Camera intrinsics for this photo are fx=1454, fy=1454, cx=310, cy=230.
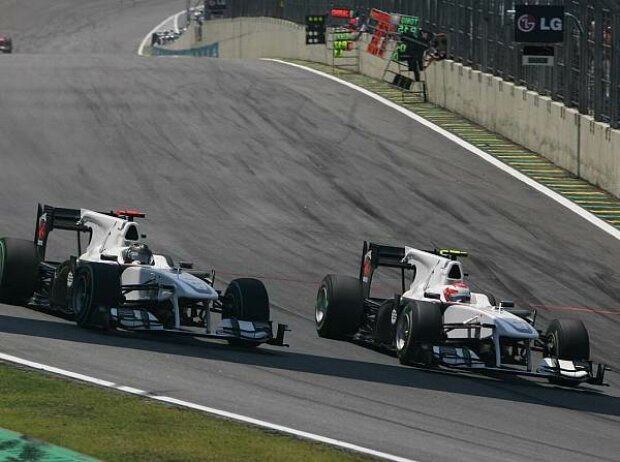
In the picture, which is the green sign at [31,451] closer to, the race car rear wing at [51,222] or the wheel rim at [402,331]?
the wheel rim at [402,331]

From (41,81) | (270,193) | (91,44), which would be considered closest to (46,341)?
(270,193)

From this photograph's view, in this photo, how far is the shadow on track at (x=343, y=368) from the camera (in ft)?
50.6

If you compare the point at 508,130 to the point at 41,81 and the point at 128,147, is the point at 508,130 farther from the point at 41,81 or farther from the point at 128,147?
the point at 41,81

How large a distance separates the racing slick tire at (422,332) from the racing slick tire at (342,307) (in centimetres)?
172

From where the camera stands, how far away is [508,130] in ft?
131

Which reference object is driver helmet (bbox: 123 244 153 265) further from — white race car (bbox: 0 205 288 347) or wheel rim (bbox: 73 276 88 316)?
wheel rim (bbox: 73 276 88 316)

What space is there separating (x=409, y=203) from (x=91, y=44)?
247 ft

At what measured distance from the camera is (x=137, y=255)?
1741cm

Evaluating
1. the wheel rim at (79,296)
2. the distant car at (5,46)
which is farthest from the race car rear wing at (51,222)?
the distant car at (5,46)

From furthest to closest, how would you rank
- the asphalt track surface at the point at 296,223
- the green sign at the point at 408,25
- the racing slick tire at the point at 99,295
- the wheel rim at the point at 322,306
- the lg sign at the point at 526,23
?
the green sign at the point at 408,25 → the lg sign at the point at 526,23 → the wheel rim at the point at 322,306 → the racing slick tire at the point at 99,295 → the asphalt track surface at the point at 296,223

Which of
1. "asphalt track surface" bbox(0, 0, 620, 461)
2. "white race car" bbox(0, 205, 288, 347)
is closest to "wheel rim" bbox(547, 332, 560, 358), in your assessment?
"asphalt track surface" bbox(0, 0, 620, 461)

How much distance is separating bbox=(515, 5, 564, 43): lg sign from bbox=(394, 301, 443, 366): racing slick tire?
21.1 metres

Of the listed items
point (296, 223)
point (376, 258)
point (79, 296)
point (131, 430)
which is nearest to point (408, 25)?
point (296, 223)

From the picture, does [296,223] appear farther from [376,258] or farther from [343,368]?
A: [343,368]
